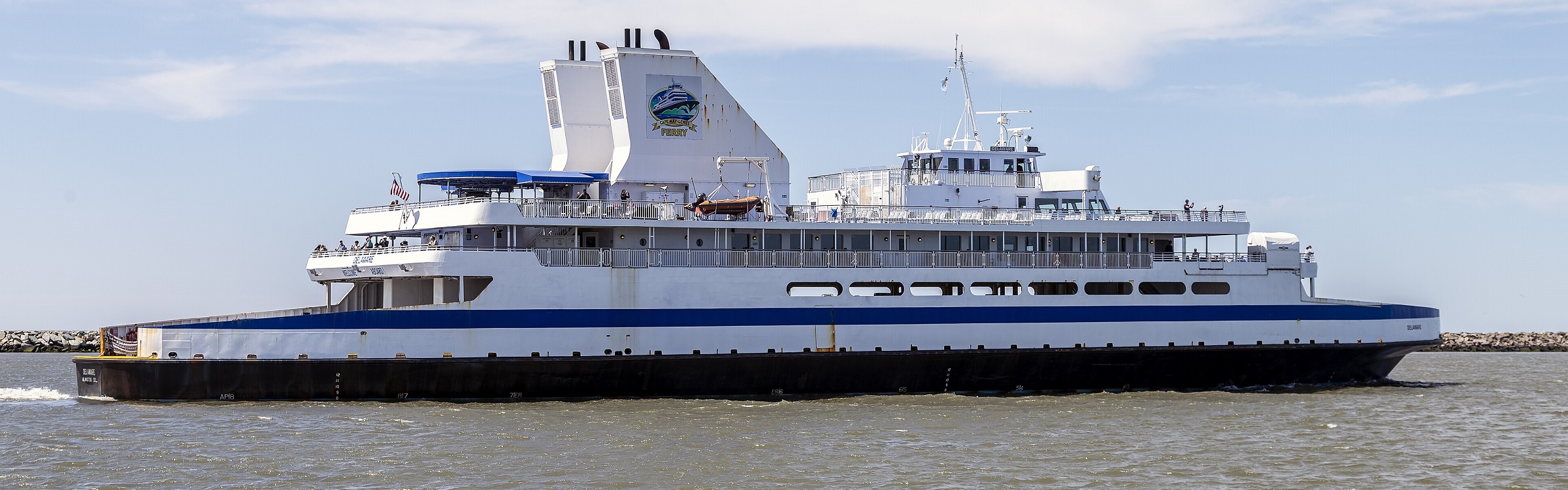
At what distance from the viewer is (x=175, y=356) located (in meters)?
24.1

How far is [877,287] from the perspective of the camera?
28031 mm

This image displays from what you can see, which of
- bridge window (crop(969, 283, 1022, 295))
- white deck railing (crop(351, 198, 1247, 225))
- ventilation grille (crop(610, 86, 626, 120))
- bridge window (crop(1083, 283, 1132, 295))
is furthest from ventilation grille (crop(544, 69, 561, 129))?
bridge window (crop(1083, 283, 1132, 295))

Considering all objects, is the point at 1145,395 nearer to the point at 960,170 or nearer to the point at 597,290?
the point at 960,170

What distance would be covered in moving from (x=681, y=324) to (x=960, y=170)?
777 centimetres

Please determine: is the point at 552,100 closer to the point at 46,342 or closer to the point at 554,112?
the point at 554,112

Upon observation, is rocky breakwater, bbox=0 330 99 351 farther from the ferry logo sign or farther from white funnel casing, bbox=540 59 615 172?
the ferry logo sign

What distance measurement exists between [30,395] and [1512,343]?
52.0 m

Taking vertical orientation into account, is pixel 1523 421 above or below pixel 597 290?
below

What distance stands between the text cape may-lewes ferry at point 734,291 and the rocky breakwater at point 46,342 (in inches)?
1090

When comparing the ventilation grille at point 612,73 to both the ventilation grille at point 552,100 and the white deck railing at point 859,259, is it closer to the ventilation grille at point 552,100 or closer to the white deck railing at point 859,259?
the ventilation grille at point 552,100

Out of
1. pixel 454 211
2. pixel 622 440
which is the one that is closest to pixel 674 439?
pixel 622 440

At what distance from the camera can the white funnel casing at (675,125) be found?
27469 mm

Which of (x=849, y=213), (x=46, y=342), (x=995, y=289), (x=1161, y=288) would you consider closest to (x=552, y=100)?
(x=849, y=213)

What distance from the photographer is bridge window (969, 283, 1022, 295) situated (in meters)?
28.2
